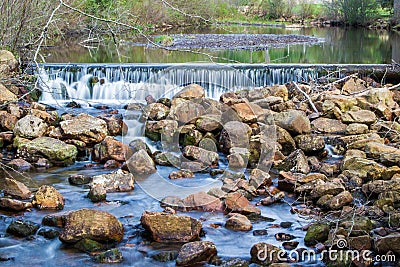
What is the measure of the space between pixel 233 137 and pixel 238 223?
255 cm

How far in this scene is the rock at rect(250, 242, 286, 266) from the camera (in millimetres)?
4273

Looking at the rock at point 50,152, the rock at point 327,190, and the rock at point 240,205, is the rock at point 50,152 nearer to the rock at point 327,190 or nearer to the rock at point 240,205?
the rock at point 240,205

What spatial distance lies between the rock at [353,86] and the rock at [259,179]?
4194 millimetres

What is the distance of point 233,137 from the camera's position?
739 cm

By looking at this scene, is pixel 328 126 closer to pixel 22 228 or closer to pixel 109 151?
pixel 109 151

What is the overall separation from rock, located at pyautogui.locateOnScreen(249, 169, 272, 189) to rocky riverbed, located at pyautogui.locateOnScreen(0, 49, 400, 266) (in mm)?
11

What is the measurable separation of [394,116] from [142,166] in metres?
4.17

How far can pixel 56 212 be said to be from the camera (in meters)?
5.30

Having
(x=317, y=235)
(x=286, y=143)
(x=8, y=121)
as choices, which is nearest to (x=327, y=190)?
(x=317, y=235)

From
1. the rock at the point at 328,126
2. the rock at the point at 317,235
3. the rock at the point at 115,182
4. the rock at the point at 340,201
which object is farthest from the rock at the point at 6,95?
the rock at the point at 317,235

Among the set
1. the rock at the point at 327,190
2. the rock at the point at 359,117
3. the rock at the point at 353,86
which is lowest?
the rock at the point at 327,190

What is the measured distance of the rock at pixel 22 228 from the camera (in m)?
4.79

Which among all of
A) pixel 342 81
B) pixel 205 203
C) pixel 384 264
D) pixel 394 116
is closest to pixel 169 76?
pixel 342 81

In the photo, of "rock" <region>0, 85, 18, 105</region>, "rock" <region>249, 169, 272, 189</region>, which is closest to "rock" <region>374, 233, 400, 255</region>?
"rock" <region>249, 169, 272, 189</region>
